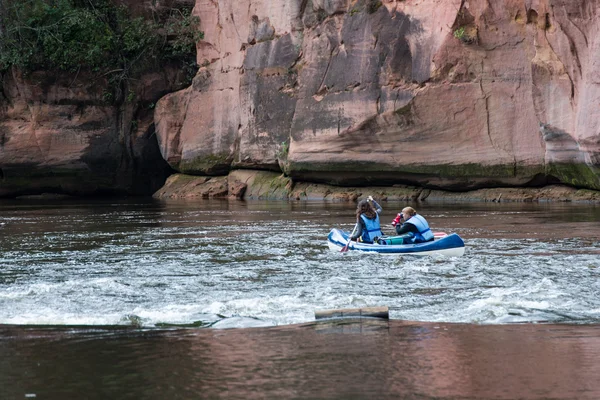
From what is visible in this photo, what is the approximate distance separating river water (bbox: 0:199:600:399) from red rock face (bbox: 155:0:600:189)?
753cm

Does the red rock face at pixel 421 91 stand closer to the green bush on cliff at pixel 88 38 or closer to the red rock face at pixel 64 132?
the green bush on cliff at pixel 88 38

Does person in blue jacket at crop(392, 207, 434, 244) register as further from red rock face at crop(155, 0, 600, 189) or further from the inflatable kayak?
red rock face at crop(155, 0, 600, 189)

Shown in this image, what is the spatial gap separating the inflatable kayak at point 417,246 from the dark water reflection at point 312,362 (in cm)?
590

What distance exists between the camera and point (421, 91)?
28.1 metres

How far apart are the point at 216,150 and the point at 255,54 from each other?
4013 millimetres

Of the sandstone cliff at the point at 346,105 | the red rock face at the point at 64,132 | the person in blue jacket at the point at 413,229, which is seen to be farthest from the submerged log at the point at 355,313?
the red rock face at the point at 64,132

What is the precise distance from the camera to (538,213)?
2222 centimetres

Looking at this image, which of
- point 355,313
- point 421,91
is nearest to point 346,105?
point 421,91

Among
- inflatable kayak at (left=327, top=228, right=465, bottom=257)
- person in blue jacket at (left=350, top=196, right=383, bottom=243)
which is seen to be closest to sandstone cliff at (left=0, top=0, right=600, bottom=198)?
person in blue jacket at (left=350, top=196, right=383, bottom=243)

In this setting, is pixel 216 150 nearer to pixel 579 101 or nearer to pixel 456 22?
pixel 456 22

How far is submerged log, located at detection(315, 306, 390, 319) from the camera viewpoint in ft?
28.6

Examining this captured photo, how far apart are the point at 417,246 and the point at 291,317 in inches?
235

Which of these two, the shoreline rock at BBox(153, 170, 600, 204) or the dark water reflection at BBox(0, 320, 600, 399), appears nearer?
the dark water reflection at BBox(0, 320, 600, 399)

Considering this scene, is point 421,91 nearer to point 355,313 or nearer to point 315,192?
point 315,192
